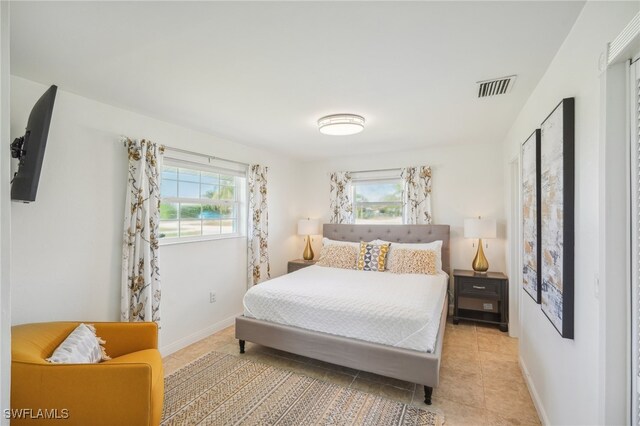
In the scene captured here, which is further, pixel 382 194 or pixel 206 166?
pixel 382 194

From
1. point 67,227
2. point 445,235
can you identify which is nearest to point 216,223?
point 67,227

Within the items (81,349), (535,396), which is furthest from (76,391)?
(535,396)

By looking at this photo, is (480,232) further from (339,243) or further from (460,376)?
(339,243)

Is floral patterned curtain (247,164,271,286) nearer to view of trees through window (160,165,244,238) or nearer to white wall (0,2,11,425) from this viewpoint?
view of trees through window (160,165,244,238)

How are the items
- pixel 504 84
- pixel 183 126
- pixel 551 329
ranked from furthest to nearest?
pixel 183 126, pixel 504 84, pixel 551 329

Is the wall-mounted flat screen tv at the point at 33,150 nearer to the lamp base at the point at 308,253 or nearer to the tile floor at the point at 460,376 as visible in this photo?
the tile floor at the point at 460,376

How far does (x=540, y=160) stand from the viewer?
1.89 m

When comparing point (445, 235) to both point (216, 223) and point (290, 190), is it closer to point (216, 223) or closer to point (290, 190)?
point (290, 190)

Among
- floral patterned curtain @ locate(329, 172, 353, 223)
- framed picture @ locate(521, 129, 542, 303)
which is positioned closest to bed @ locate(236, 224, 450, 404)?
framed picture @ locate(521, 129, 542, 303)

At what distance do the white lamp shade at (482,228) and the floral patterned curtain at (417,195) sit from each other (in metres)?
0.63

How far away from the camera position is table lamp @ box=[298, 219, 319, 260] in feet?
15.2

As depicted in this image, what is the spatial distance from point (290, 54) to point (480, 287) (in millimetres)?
3455

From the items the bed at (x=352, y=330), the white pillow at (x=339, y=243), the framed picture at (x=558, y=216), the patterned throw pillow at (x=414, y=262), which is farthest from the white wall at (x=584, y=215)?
the white pillow at (x=339, y=243)

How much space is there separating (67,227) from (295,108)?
211 centimetres
